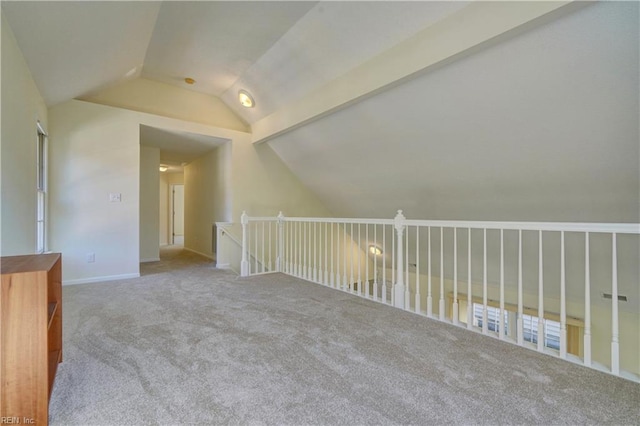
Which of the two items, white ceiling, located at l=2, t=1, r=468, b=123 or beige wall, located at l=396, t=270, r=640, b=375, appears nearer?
white ceiling, located at l=2, t=1, r=468, b=123

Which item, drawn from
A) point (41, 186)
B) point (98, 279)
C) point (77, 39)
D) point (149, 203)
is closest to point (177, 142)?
point (149, 203)

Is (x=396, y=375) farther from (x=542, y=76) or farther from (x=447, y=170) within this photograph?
(x=447, y=170)

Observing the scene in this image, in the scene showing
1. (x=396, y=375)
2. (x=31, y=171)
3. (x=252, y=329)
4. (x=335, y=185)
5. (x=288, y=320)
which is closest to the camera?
(x=396, y=375)

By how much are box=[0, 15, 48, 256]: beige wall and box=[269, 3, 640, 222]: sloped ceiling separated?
289 cm

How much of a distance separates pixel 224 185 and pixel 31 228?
2755 mm

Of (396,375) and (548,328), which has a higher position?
(396,375)

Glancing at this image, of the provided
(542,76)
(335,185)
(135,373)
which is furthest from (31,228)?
(542,76)

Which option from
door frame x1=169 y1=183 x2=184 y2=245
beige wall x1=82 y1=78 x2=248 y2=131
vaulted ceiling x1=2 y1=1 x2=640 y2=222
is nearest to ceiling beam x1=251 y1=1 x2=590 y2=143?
vaulted ceiling x1=2 y1=1 x2=640 y2=222

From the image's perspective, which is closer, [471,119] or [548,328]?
[471,119]

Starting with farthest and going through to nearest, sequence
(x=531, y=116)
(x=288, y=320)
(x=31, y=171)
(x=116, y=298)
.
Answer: (x=116, y=298)
(x=31, y=171)
(x=531, y=116)
(x=288, y=320)

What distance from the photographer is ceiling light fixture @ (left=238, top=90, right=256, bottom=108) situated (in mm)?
4457

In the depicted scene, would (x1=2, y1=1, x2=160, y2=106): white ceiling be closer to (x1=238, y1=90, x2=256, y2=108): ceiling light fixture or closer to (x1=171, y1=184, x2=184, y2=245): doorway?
(x1=238, y1=90, x2=256, y2=108): ceiling light fixture

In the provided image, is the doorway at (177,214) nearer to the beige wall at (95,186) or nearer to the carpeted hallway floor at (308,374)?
the beige wall at (95,186)

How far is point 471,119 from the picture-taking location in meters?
2.68
